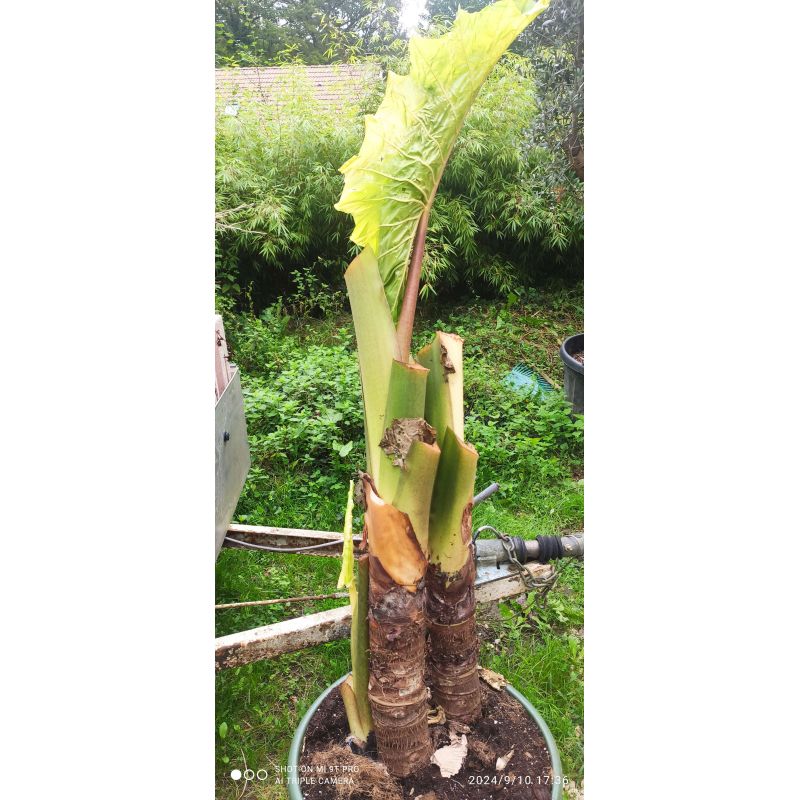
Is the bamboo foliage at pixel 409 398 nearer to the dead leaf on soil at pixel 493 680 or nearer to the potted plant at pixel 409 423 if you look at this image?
the potted plant at pixel 409 423

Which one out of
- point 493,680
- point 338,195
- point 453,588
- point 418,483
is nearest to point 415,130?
point 338,195

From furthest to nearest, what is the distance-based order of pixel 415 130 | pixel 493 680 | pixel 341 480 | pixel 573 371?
pixel 341 480
pixel 573 371
pixel 493 680
pixel 415 130

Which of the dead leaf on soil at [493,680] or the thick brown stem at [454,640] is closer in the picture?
the thick brown stem at [454,640]

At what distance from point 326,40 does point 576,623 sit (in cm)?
115

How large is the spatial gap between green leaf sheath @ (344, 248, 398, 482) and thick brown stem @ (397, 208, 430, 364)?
1 centimetres

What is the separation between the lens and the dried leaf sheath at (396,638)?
95 centimetres

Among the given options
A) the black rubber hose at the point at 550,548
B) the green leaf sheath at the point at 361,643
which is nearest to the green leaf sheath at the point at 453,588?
the green leaf sheath at the point at 361,643

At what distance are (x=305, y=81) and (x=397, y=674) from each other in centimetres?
101

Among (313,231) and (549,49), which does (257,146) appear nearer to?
(313,231)

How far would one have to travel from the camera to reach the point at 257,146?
1.21 metres

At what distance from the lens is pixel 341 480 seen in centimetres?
147

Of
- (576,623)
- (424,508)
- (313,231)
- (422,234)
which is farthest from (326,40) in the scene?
(576,623)

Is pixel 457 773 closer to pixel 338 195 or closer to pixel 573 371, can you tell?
pixel 573 371

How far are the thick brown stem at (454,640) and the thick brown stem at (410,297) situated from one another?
0.27 m
